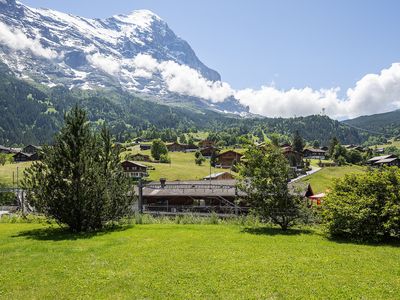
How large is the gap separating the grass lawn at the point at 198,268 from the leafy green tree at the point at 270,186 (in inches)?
94.2

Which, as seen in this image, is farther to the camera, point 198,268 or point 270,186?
point 270,186

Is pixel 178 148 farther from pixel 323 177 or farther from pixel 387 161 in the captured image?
pixel 323 177

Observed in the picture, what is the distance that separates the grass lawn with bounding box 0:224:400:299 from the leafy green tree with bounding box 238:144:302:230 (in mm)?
2393

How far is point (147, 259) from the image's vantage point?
17234mm

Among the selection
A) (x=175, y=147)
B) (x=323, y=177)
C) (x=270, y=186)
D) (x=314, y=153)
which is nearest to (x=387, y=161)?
(x=314, y=153)

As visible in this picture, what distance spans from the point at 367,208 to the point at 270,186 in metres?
6.20

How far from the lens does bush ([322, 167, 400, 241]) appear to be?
817 inches

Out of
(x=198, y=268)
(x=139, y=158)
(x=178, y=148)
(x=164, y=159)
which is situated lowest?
(x=198, y=268)

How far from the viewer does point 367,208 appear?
21.0 metres

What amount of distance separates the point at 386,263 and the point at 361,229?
5.52 meters

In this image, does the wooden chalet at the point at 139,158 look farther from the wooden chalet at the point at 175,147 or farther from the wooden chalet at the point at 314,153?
the wooden chalet at the point at 314,153

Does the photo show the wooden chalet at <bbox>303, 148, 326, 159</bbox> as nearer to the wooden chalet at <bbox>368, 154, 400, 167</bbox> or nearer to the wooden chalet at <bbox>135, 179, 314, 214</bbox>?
the wooden chalet at <bbox>368, 154, 400, 167</bbox>

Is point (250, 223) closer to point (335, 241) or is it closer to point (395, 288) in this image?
point (335, 241)

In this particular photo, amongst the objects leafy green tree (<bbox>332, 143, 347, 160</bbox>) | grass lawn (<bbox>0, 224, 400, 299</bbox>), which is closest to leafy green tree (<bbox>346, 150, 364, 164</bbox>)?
leafy green tree (<bbox>332, 143, 347, 160</bbox>)
